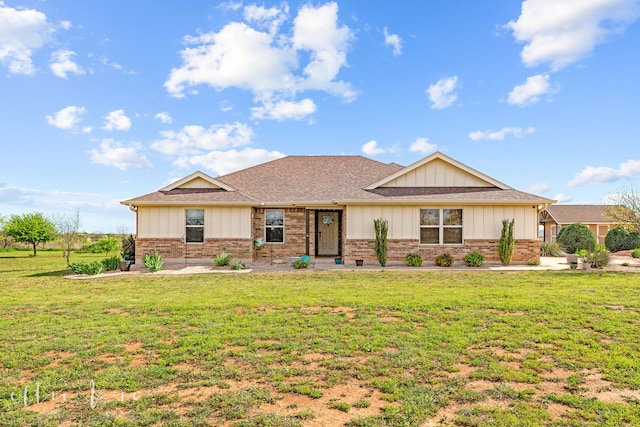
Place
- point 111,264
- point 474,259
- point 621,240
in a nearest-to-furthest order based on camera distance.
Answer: point 474,259 → point 111,264 → point 621,240

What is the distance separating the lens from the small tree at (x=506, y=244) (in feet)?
54.0

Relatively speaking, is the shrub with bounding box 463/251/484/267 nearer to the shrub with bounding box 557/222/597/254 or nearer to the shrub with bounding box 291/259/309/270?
the shrub with bounding box 291/259/309/270

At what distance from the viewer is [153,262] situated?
1562 cm

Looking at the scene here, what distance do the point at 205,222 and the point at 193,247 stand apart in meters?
1.28

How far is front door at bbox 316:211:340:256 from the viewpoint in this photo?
68.0ft

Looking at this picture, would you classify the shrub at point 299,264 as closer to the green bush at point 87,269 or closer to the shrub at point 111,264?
the shrub at point 111,264

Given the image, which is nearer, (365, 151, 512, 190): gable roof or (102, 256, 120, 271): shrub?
(102, 256, 120, 271): shrub

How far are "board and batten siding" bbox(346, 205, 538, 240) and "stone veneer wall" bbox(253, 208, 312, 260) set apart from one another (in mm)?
2622

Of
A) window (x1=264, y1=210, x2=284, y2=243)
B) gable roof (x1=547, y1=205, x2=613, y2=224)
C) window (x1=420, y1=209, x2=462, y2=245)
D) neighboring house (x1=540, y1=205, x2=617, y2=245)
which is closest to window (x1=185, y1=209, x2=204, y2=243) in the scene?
window (x1=264, y1=210, x2=284, y2=243)

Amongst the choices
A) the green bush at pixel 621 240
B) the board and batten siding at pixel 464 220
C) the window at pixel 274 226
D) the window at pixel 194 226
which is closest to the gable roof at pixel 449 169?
the board and batten siding at pixel 464 220

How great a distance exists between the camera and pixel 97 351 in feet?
18.9

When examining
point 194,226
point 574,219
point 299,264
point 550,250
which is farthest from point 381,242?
point 574,219

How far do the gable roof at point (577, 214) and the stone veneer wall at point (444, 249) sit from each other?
20.1m

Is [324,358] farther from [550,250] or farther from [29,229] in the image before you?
[29,229]
